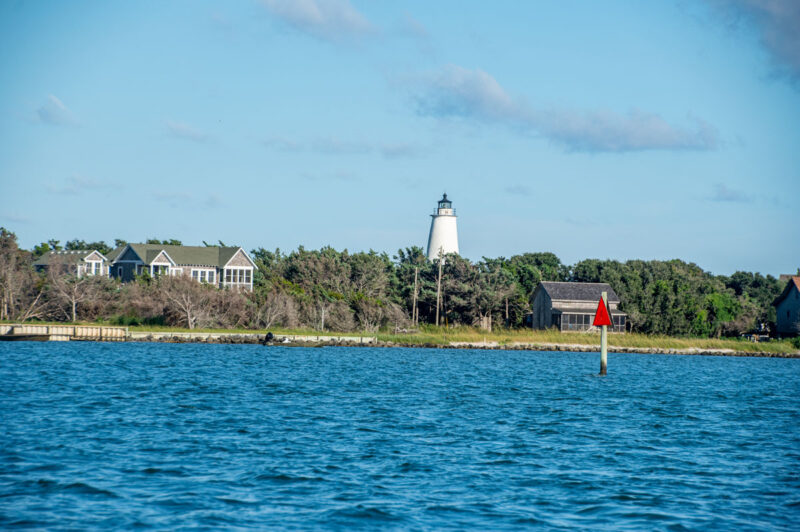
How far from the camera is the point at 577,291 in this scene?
79188mm

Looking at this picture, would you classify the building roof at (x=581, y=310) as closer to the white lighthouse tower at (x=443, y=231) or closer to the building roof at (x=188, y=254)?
the white lighthouse tower at (x=443, y=231)

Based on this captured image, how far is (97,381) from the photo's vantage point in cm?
3262

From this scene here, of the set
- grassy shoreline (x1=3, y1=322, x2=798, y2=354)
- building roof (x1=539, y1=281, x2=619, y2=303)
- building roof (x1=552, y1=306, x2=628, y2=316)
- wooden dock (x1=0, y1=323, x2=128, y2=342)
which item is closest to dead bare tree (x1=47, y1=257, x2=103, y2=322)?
grassy shoreline (x1=3, y1=322, x2=798, y2=354)

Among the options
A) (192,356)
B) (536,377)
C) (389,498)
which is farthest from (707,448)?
(192,356)

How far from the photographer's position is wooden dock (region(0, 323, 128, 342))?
58.6 meters

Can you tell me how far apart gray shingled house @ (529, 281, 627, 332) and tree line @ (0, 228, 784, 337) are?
198 centimetres

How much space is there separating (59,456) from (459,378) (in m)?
24.8

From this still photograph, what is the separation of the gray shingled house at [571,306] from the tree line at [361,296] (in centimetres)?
198

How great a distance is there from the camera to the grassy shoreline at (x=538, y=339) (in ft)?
228

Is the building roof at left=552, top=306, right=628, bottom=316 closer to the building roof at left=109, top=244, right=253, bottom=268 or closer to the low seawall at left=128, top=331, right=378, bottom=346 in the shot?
the low seawall at left=128, top=331, right=378, bottom=346

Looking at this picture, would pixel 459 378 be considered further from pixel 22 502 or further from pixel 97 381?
pixel 22 502

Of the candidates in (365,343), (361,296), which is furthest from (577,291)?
(365,343)

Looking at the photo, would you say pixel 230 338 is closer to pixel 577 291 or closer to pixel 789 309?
pixel 577 291

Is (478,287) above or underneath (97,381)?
above
